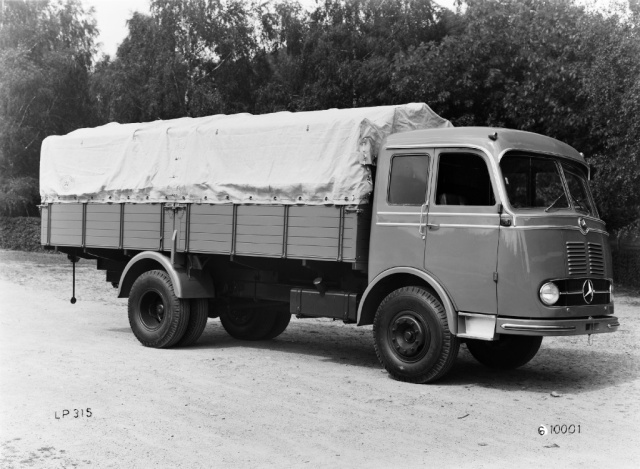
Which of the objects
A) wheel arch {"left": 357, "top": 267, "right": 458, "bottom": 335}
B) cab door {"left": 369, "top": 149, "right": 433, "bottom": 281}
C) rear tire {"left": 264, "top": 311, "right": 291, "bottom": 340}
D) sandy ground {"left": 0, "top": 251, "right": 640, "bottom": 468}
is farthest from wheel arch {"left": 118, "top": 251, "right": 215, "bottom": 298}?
cab door {"left": 369, "top": 149, "right": 433, "bottom": 281}

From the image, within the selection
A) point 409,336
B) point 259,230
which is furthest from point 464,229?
point 259,230

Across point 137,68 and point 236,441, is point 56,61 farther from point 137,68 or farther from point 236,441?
point 236,441

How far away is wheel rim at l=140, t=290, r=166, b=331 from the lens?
10906 mm

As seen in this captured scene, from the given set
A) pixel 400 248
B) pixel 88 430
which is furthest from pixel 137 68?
pixel 88 430

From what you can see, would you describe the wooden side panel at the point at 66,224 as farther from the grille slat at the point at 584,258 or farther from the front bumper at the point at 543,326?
the grille slat at the point at 584,258

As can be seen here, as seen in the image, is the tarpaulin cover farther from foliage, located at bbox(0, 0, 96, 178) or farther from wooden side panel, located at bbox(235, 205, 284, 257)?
foliage, located at bbox(0, 0, 96, 178)

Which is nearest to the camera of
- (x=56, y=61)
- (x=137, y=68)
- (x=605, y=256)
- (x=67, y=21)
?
(x=605, y=256)

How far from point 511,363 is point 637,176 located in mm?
9088

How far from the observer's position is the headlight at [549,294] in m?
7.75

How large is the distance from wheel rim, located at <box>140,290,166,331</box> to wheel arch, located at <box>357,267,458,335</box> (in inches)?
132

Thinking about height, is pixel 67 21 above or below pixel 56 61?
above

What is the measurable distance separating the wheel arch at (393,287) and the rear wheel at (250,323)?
295 centimetres

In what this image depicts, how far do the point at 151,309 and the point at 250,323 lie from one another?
4.85 feet

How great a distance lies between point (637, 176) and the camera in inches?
661
